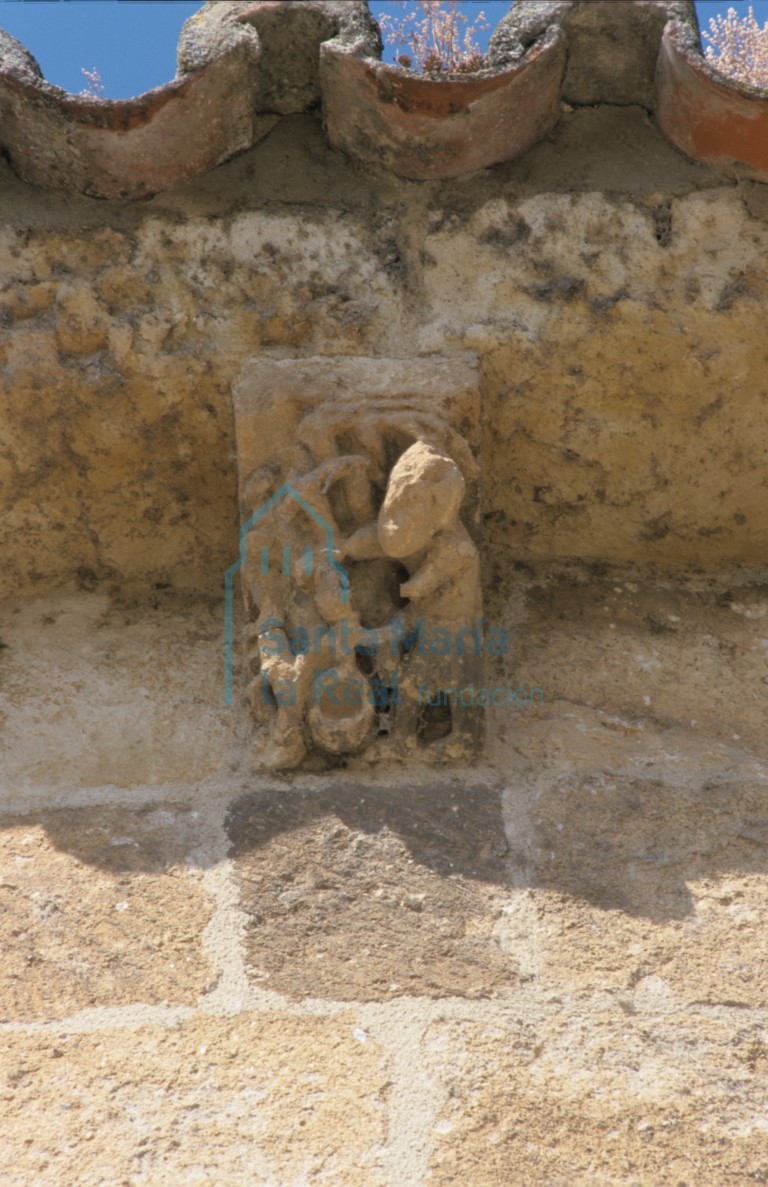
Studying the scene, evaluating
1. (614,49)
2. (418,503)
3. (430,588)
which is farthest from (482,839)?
(614,49)

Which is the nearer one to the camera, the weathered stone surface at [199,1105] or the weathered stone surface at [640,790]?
the weathered stone surface at [199,1105]

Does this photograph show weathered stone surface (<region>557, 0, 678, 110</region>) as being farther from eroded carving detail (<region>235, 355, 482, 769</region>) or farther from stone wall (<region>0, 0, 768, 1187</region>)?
eroded carving detail (<region>235, 355, 482, 769</region>)

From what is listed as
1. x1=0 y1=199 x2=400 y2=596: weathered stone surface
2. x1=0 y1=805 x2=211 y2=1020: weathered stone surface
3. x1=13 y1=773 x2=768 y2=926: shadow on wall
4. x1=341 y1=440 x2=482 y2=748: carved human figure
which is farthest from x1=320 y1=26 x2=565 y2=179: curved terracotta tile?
x1=0 y1=805 x2=211 y2=1020: weathered stone surface

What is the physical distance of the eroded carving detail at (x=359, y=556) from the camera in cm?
199

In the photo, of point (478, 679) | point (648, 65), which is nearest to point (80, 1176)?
point (478, 679)

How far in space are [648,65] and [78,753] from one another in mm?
1560

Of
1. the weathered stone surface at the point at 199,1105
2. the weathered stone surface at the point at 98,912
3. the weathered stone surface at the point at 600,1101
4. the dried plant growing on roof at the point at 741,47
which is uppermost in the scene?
the dried plant growing on roof at the point at 741,47

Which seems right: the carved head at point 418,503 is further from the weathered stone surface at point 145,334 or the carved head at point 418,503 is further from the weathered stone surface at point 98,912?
the weathered stone surface at point 98,912

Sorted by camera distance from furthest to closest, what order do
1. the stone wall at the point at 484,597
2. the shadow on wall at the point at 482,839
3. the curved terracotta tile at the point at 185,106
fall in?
1. the curved terracotta tile at the point at 185,106
2. the shadow on wall at the point at 482,839
3. the stone wall at the point at 484,597

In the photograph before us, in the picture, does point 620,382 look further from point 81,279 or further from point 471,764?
point 81,279

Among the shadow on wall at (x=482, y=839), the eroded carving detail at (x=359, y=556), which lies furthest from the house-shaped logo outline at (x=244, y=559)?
the shadow on wall at (x=482, y=839)

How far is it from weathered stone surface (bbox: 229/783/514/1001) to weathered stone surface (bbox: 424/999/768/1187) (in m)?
0.10

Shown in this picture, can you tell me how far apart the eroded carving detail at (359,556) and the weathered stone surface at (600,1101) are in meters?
0.49

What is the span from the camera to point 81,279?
7.19 feet
